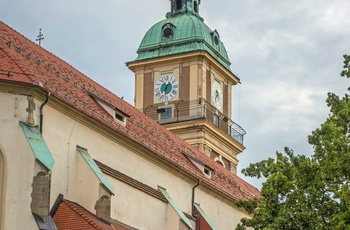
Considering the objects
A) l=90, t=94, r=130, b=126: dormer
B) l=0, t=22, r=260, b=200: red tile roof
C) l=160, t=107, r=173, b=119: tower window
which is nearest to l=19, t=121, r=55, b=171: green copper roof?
l=0, t=22, r=260, b=200: red tile roof

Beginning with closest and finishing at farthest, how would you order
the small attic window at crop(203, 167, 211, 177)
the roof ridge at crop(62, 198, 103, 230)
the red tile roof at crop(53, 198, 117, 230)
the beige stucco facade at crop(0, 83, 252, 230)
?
the beige stucco facade at crop(0, 83, 252, 230) → the red tile roof at crop(53, 198, 117, 230) → the roof ridge at crop(62, 198, 103, 230) → the small attic window at crop(203, 167, 211, 177)

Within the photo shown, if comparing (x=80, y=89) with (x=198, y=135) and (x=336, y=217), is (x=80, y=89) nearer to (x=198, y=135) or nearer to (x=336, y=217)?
(x=336, y=217)

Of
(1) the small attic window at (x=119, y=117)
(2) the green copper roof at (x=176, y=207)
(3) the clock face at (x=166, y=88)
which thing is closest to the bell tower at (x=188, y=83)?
(3) the clock face at (x=166, y=88)

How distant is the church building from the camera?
93.8 feet

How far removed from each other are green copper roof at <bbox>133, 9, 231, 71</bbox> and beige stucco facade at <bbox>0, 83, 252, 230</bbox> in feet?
59.2

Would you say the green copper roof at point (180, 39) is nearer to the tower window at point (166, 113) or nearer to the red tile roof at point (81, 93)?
the tower window at point (166, 113)

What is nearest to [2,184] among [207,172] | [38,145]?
[38,145]

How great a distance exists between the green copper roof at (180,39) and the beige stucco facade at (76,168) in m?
18.1

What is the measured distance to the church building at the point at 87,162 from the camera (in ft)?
93.8

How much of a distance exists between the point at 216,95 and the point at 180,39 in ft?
13.2

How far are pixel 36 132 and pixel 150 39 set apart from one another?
98.9 feet

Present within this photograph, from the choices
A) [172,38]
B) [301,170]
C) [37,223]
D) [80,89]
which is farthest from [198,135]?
[37,223]

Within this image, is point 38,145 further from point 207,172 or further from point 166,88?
point 166,88

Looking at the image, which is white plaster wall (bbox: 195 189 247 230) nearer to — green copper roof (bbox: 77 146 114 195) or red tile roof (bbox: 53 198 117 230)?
green copper roof (bbox: 77 146 114 195)
